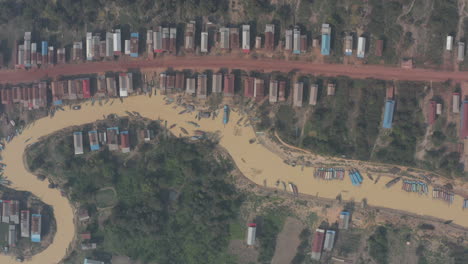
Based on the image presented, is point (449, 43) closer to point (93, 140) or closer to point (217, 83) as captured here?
point (217, 83)

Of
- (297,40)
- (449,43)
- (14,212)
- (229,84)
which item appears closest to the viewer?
(449,43)

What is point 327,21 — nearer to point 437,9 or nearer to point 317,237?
point 437,9

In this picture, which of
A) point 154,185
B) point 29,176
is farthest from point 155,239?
→ point 29,176

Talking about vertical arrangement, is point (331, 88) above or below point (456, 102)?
above

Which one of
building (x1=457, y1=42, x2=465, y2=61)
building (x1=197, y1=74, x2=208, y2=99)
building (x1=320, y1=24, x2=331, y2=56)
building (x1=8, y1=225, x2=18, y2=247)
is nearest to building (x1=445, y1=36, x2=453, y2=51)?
building (x1=457, y1=42, x2=465, y2=61)

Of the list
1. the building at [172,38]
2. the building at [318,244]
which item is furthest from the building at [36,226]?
the building at [318,244]

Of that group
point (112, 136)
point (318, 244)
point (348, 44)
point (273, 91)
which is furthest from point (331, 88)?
point (112, 136)

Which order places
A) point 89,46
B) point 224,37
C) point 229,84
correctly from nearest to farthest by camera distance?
point 224,37, point 229,84, point 89,46
